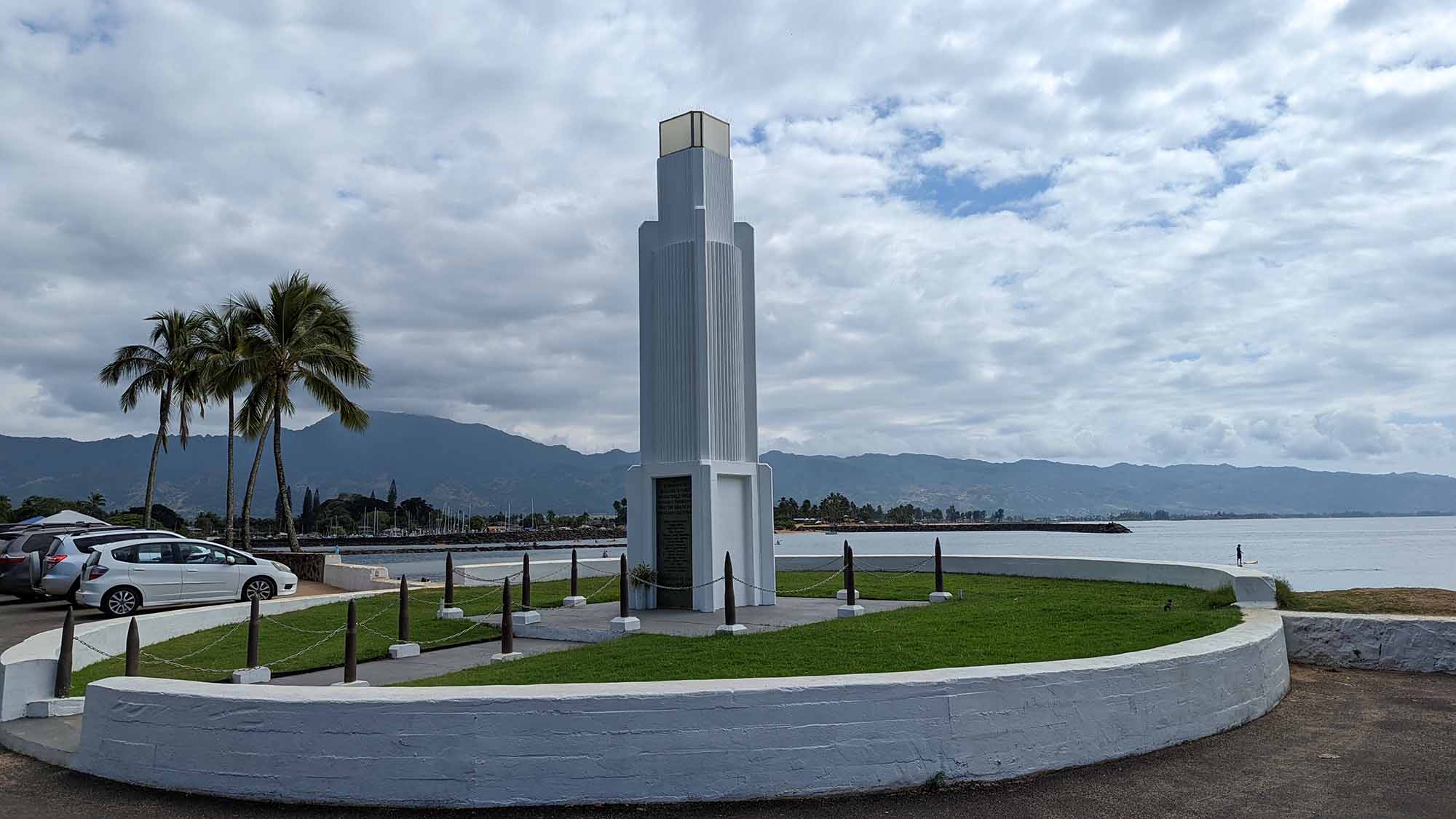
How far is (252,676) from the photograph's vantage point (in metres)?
10.5

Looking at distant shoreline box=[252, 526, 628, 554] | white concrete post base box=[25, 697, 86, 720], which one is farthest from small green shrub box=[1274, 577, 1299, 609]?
distant shoreline box=[252, 526, 628, 554]

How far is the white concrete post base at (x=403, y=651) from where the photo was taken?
12.5m

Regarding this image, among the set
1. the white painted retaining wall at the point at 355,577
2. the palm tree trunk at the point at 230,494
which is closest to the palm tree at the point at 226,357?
the palm tree trunk at the point at 230,494

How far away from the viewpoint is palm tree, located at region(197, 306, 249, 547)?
103 ft

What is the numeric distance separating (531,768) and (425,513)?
16701cm

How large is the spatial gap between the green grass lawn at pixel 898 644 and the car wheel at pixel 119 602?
36.6 ft

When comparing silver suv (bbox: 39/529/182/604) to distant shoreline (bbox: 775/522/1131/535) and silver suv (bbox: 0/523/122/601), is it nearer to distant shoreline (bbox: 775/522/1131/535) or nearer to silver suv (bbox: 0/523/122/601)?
silver suv (bbox: 0/523/122/601)

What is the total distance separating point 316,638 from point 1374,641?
1341cm

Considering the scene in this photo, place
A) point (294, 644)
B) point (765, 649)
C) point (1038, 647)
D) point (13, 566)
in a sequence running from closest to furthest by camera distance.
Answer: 1. point (1038, 647)
2. point (765, 649)
3. point (294, 644)
4. point (13, 566)

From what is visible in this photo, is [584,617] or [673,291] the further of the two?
[673,291]

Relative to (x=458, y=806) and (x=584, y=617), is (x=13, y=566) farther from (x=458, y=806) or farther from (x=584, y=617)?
(x=458, y=806)

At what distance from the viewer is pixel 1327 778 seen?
6.94 m

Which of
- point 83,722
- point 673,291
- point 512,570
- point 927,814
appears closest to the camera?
point 927,814

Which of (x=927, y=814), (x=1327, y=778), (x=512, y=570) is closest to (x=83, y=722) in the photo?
(x=927, y=814)
